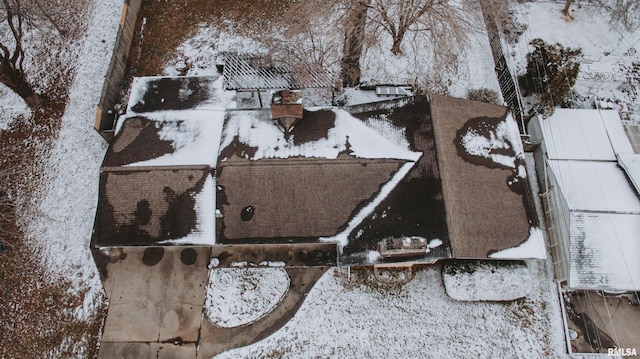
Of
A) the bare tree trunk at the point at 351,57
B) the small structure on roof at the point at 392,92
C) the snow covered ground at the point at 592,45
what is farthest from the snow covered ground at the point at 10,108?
the snow covered ground at the point at 592,45

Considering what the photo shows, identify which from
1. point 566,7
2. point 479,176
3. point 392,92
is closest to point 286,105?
point 392,92

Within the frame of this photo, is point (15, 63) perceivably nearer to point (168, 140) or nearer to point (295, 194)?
point (168, 140)

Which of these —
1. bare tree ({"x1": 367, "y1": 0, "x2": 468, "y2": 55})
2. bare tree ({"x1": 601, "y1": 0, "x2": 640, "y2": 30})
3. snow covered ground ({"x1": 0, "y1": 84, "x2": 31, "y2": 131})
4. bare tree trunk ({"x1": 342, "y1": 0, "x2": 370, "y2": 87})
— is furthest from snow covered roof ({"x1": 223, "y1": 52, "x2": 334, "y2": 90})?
bare tree ({"x1": 601, "y1": 0, "x2": 640, "y2": 30})

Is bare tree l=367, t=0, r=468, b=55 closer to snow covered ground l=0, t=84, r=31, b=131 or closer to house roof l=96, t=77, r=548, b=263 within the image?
house roof l=96, t=77, r=548, b=263

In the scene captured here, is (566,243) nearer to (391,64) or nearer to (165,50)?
(391,64)

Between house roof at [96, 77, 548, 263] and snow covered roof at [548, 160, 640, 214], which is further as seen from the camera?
snow covered roof at [548, 160, 640, 214]

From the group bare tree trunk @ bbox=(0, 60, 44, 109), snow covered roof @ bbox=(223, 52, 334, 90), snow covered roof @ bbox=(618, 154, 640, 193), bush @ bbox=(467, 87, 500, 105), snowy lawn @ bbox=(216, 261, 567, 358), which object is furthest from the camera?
bush @ bbox=(467, 87, 500, 105)
